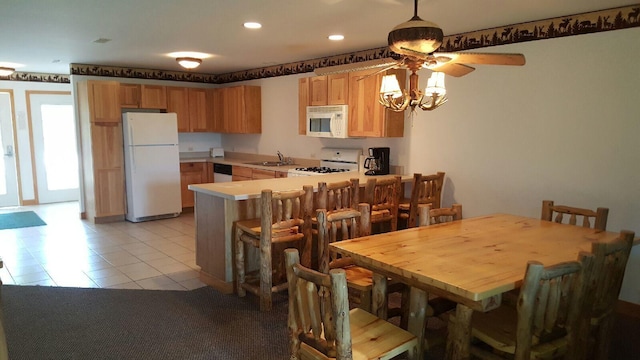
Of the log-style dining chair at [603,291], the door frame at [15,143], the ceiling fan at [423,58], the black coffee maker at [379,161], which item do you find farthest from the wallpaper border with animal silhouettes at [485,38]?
the door frame at [15,143]

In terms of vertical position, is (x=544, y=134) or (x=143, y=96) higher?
(x=143, y=96)

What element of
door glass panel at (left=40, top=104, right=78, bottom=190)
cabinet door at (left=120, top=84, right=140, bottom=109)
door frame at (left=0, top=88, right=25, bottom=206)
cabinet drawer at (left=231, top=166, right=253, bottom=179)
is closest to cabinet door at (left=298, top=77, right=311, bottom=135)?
cabinet drawer at (left=231, top=166, right=253, bottom=179)

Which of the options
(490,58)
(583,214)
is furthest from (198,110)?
(583,214)

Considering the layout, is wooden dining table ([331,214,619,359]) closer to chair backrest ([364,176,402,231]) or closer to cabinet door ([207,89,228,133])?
chair backrest ([364,176,402,231])

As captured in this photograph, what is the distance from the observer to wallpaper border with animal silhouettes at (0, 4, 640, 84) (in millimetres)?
→ 3314

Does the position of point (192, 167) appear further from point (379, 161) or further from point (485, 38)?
point (485, 38)

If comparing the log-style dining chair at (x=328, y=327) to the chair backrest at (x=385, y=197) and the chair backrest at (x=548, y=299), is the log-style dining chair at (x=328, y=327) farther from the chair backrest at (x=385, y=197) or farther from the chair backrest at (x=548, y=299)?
the chair backrest at (x=385, y=197)

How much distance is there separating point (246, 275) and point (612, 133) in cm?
315

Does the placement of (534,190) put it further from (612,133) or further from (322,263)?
(322,263)

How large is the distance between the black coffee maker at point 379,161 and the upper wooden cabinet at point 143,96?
377 centimetres

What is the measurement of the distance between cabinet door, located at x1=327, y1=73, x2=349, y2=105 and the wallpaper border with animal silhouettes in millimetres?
314

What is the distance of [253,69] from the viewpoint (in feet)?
22.6

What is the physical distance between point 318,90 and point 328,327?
4.07 meters

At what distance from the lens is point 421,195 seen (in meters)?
4.22
